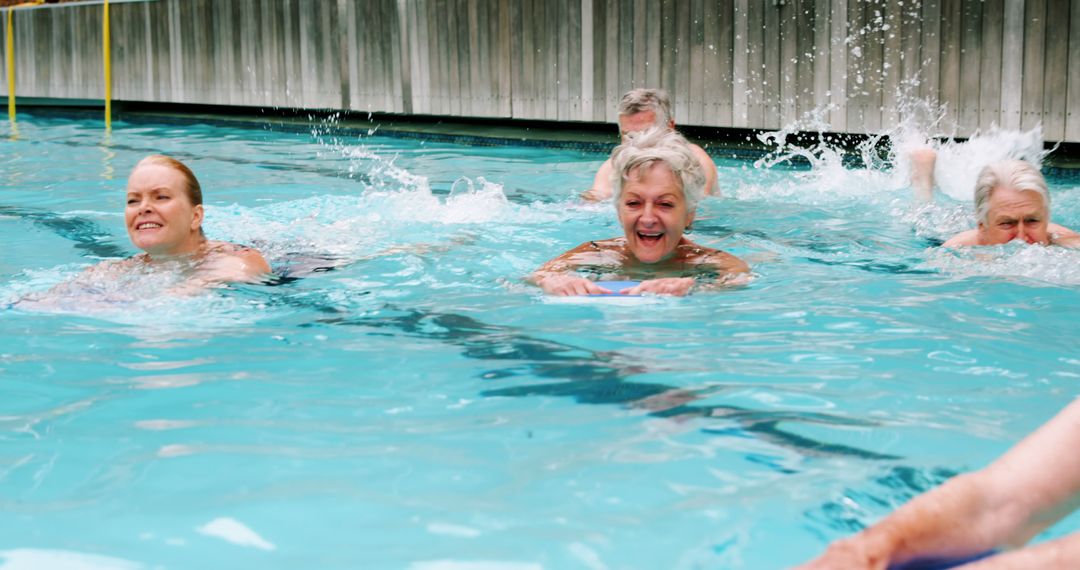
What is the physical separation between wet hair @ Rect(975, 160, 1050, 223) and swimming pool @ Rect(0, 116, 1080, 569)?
0.36 m

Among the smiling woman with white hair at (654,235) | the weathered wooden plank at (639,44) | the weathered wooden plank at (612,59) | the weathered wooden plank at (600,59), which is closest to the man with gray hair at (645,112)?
the smiling woman with white hair at (654,235)

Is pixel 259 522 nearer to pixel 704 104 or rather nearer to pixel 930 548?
pixel 930 548

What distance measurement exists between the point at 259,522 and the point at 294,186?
7.07 m

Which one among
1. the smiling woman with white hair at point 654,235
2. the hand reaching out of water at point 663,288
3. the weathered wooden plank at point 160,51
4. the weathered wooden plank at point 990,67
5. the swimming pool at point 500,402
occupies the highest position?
the weathered wooden plank at point 160,51

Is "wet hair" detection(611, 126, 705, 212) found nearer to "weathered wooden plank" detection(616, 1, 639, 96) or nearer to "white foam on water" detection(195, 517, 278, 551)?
"white foam on water" detection(195, 517, 278, 551)

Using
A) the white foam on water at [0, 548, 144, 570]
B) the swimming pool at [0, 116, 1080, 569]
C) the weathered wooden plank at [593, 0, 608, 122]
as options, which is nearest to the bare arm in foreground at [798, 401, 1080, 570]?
the swimming pool at [0, 116, 1080, 569]

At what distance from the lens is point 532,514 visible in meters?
2.62

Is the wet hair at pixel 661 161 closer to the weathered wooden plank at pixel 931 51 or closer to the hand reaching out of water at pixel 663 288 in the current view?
the hand reaching out of water at pixel 663 288

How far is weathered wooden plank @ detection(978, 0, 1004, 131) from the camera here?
8.98m

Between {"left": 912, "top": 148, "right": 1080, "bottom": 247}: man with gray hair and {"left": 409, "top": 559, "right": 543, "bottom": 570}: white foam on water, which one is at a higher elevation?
{"left": 912, "top": 148, "right": 1080, "bottom": 247}: man with gray hair

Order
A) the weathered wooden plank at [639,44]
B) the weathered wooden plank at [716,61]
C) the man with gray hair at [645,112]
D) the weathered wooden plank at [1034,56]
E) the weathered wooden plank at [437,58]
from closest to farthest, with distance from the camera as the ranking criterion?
1. the man with gray hair at [645,112]
2. the weathered wooden plank at [1034,56]
3. the weathered wooden plank at [716,61]
4. the weathered wooden plank at [639,44]
5. the weathered wooden plank at [437,58]

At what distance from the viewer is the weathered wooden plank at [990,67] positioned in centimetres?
898

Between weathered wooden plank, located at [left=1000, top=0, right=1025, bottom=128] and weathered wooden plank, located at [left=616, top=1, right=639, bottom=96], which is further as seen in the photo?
weathered wooden plank, located at [left=616, top=1, right=639, bottom=96]

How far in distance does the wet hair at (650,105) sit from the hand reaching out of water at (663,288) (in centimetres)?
296
